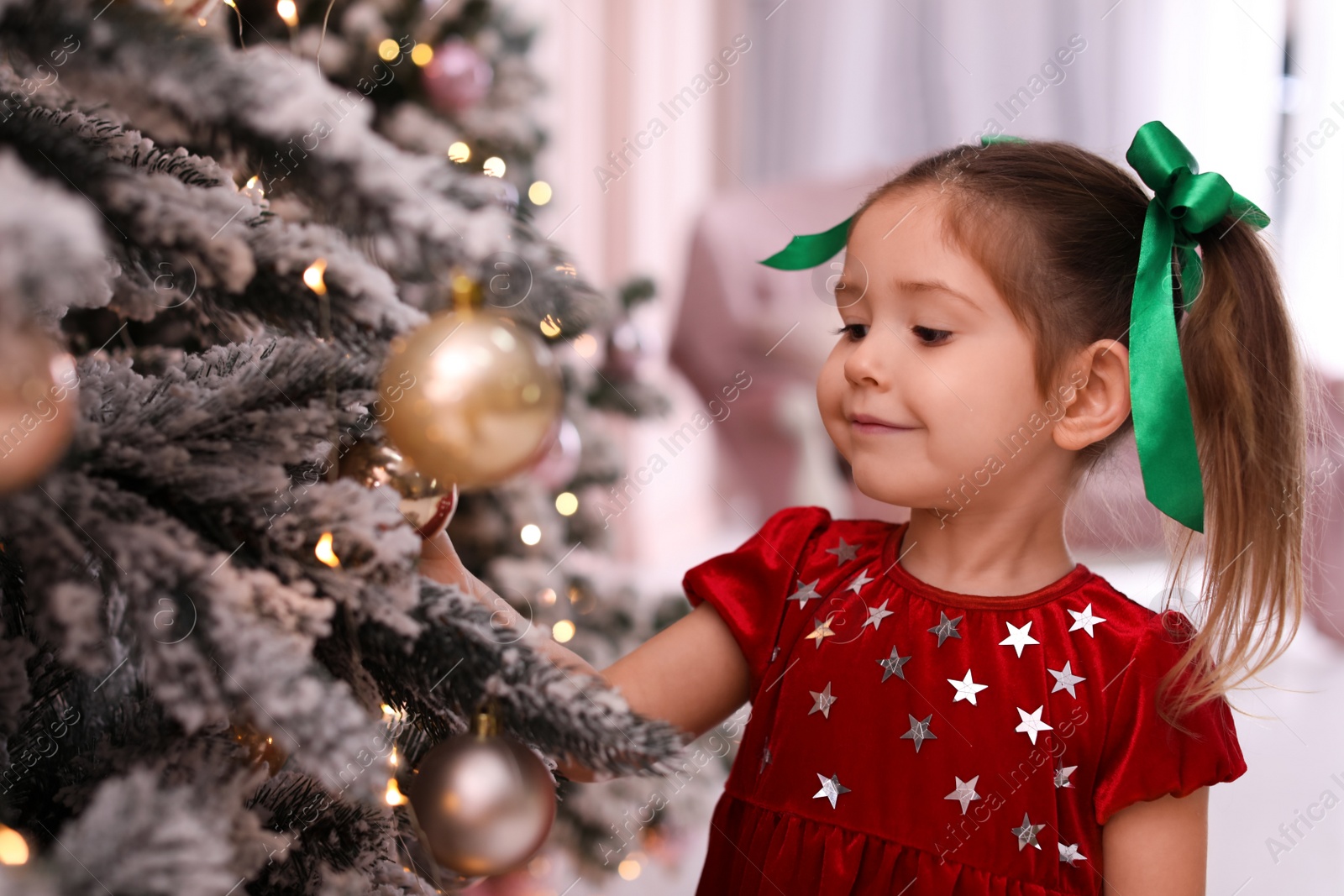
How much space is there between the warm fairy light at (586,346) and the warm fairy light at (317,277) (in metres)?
1.06

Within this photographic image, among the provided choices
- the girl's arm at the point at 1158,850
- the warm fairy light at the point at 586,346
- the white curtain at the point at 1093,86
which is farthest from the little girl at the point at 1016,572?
the white curtain at the point at 1093,86

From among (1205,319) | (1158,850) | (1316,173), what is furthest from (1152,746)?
(1316,173)

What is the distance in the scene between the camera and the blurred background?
2.10m

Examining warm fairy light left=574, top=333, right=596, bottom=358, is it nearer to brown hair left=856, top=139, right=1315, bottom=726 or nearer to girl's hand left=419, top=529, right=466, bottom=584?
brown hair left=856, top=139, right=1315, bottom=726

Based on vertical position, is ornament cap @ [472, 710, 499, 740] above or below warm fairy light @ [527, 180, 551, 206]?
above

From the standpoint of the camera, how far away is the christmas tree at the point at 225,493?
0.40m

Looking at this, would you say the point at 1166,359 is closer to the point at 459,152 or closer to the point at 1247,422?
the point at 1247,422

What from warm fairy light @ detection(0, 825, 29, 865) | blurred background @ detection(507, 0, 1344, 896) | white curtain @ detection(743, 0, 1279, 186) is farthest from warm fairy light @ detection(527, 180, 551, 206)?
white curtain @ detection(743, 0, 1279, 186)

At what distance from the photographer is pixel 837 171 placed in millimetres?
3195

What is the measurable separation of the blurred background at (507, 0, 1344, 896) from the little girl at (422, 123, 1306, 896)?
2.91 ft

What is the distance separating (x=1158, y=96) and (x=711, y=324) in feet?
4.15

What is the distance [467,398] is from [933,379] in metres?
0.40

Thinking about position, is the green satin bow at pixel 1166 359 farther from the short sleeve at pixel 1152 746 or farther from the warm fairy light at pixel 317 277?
the warm fairy light at pixel 317 277

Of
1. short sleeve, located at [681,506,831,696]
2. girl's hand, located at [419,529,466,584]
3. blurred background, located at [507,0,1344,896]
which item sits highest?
girl's hand, located at [419,529,466,584]
